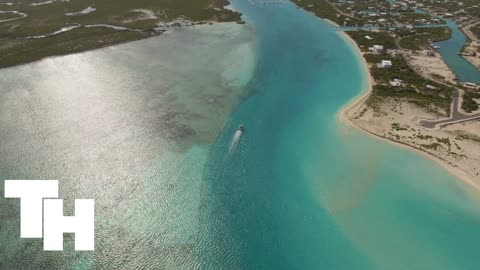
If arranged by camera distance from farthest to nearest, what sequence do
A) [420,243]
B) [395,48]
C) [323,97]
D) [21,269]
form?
[395,48]
[323,97]
[420,243]
[21,269]

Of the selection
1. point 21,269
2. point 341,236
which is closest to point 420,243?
point 341,236

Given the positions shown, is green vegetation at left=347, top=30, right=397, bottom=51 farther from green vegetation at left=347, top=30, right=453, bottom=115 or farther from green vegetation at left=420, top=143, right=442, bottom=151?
green vegetation at left=420, top=143, right=442, bottom=151

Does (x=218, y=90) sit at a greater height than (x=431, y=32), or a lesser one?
lesser

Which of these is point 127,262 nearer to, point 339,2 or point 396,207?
point 396,207

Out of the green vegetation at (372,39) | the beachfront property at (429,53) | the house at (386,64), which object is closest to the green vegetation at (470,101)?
the house at (386,64)

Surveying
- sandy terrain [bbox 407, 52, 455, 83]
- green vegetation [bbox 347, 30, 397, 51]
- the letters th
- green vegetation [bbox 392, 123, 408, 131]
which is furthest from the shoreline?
the letters th

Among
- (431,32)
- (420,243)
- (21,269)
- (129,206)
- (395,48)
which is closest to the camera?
(21,269)
